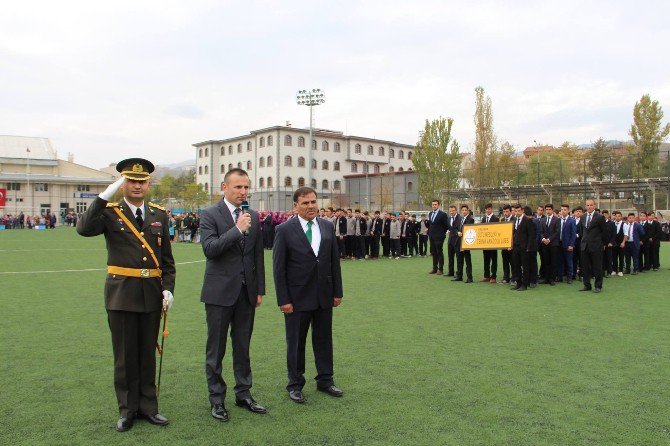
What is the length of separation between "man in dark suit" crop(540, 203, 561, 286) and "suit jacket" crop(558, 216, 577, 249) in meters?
0.22

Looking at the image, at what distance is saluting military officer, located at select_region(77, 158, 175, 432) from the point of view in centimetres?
410

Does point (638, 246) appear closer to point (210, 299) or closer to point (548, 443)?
point (548, 443)

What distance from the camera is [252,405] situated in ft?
14.7

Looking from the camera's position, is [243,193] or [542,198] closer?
[243,193]

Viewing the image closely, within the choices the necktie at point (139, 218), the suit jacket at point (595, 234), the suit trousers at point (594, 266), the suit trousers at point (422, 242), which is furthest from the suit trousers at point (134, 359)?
the suit trousers at point (422, 242)

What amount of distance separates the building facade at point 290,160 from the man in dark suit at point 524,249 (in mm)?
54513

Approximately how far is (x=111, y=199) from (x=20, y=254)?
1967 cm

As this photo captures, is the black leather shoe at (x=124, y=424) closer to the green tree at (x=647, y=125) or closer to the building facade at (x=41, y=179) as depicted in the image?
the green tree at (x=647, y=125)

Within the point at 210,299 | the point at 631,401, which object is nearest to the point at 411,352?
the point at 631,401

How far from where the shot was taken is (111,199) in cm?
378

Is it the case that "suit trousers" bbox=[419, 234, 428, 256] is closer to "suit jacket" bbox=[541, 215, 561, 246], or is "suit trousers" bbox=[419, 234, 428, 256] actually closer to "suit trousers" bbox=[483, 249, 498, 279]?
"suit trousers" bbox=[483, 249, 498, 279]

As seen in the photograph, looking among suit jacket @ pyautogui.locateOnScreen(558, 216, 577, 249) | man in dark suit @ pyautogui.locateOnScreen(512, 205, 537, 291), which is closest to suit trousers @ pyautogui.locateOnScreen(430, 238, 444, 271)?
man in dark suit @ pyautogui.locateOnScreen(512, 205, 537, 291)

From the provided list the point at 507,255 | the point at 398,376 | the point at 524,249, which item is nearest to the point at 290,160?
the point at 507,255

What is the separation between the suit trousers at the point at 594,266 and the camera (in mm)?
11414
